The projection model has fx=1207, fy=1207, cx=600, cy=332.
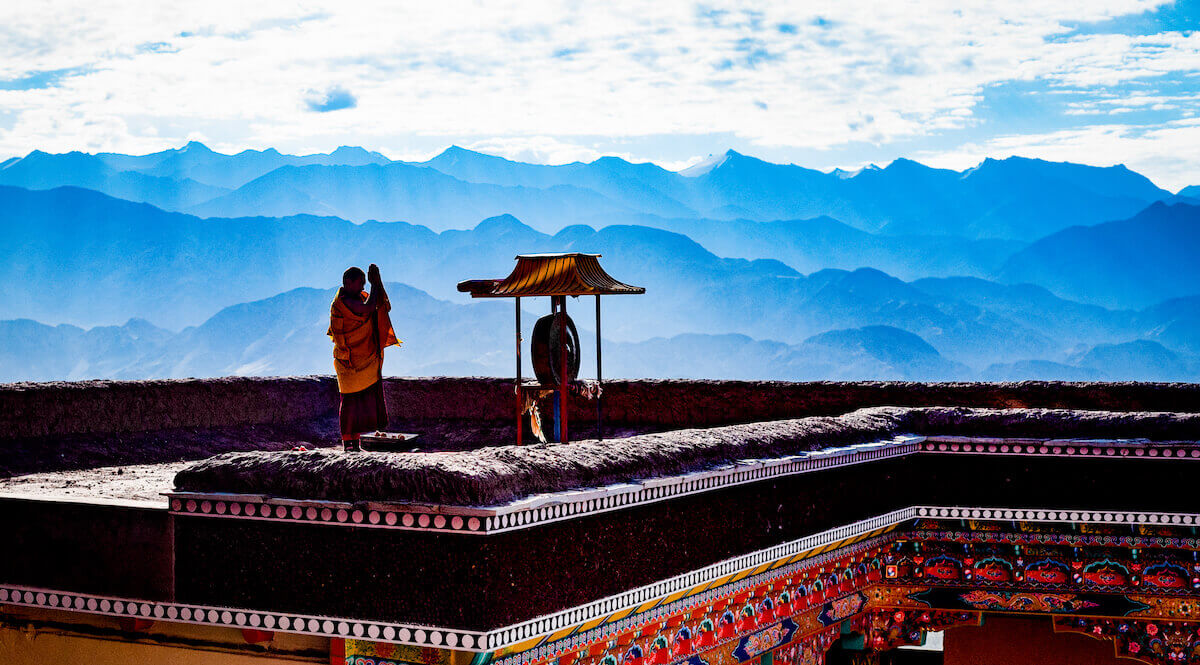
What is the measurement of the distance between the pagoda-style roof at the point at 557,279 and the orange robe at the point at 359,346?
76 cm

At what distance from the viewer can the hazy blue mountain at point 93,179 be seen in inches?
2314

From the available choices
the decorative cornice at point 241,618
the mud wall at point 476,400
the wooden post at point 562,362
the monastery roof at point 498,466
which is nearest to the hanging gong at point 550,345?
the wooden post at point 562,362

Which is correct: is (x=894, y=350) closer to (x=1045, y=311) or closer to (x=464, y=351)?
(x=1045, y=311)

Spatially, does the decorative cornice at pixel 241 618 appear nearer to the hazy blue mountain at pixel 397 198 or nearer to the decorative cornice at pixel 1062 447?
the decorative cornice at pixel 1062 447

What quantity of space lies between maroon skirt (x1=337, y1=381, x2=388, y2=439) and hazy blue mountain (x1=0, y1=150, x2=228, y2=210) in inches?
2196

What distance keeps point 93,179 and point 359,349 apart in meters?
56.9

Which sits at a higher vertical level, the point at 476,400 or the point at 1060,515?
the point at 476,400

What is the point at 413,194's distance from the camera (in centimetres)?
6181

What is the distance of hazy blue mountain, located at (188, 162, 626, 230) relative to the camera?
61375 mm

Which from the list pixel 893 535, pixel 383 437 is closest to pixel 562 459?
pixel 893 535

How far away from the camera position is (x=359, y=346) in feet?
26.7

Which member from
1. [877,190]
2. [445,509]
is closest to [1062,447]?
[445,509]

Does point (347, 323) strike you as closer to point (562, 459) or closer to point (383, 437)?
point (383, 437)

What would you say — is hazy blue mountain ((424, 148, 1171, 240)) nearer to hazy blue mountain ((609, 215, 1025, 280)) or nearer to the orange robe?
hazy blue mountain ((609, 215, 1025, 280))
